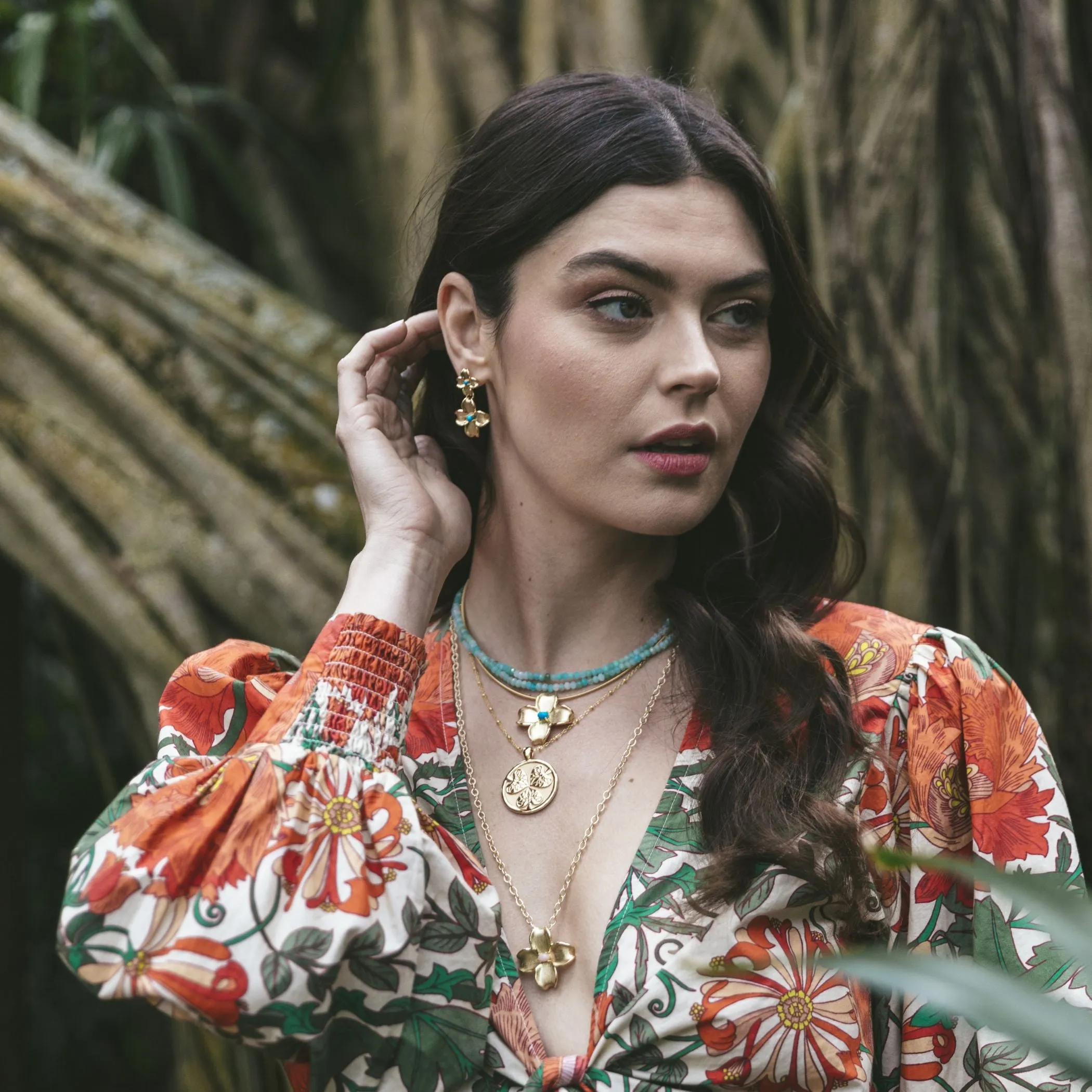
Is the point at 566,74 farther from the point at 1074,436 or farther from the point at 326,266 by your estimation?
the point at 326,266

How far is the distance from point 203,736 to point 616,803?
408mm

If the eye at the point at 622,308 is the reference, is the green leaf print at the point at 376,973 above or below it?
below

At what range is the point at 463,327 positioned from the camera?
4.77 feet

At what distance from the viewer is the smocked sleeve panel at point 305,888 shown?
109 cm

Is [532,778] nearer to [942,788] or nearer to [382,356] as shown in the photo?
[942,788]

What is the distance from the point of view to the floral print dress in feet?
3.62

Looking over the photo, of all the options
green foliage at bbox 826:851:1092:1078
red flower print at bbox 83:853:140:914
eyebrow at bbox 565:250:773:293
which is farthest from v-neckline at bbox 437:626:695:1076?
green foliage at bbox 826:851:1092:1078

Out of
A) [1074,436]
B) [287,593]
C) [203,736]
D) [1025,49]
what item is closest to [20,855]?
[287,593]

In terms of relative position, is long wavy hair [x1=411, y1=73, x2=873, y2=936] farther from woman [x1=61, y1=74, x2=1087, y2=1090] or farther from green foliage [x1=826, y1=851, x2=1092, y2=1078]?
green foliage [x1=826, y1=851, x2=1092, y2=1078]

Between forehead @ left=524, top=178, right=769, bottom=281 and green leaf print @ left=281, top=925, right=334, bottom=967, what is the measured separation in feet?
2.14

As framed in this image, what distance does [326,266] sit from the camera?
304 centimetres

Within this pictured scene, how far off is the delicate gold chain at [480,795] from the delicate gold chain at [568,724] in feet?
0.08

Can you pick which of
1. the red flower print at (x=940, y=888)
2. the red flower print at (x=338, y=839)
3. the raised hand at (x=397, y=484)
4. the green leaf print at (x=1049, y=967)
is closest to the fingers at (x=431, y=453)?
the raised hand at (x=397, y=484)

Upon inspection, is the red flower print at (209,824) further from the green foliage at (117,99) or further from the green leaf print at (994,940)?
the green foliage at (117,99)
